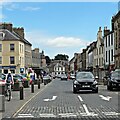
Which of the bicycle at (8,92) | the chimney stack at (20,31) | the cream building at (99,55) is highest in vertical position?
the chimney stack at (20,31)

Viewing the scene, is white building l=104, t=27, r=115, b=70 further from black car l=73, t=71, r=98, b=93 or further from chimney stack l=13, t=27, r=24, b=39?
black car l=73, t=71, r=98, b=93

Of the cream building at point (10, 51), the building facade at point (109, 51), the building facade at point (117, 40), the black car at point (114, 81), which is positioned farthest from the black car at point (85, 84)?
the cream building at point (10, 51)

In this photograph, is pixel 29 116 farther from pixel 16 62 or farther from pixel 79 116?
pixel 16 62

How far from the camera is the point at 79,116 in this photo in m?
13.4

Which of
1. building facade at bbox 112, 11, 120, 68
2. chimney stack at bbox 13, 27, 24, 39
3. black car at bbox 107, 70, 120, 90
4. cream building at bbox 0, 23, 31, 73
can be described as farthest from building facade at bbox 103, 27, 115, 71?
black car at bbox 107, 70, 120, 90

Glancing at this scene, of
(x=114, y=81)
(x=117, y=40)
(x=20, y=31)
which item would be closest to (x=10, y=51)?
(x=20, y=31)

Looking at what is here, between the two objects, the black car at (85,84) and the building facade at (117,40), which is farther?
the building facade at (117,40)

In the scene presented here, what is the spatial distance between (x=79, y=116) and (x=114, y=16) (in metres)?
51.1

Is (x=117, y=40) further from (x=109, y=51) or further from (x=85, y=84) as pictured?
(x=85, y=84)

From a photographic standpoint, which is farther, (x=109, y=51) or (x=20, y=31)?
(x=20, y=31)

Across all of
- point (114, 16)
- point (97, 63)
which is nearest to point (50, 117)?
point (114, 16)

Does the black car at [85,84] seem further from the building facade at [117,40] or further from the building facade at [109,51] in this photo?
the building facade at [109,51]

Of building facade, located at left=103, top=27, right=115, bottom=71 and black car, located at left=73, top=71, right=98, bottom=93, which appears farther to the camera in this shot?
building facade, located at left=103, top=27, right=115, bottom=71

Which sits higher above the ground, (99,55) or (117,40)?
(117,40)
